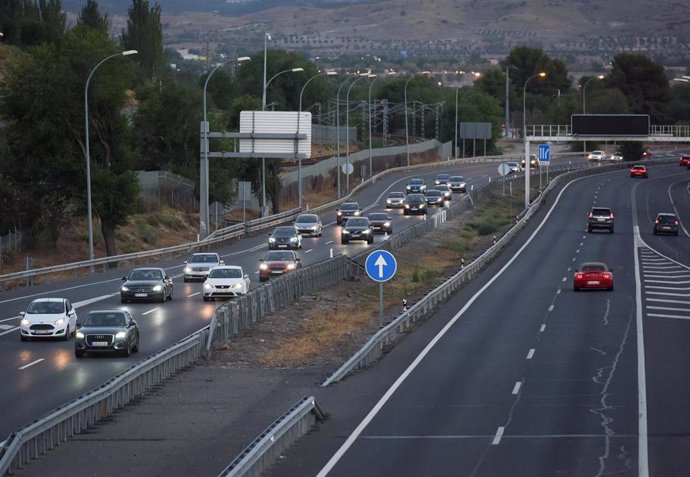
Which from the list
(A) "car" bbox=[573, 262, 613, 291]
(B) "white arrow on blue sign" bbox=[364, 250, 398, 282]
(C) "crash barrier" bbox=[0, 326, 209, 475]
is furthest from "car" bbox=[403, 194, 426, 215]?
(C) "crash barrier" bbox=[0, 326, 209, 475]

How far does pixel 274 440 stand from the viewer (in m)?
22.6

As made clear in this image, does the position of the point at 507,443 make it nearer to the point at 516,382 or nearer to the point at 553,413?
the point at 553,413

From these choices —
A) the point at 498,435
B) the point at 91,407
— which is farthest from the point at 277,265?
the point at 498,435

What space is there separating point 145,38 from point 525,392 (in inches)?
5329

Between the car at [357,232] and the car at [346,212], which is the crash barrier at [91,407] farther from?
the car at [346,212]

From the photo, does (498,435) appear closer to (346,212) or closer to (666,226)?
(666,226)

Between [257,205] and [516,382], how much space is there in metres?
79.4

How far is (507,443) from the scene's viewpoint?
78.7 ft

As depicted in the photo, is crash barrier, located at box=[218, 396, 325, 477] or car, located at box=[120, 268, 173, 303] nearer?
crash barrier, located at box=[218, 396, 325, 477]

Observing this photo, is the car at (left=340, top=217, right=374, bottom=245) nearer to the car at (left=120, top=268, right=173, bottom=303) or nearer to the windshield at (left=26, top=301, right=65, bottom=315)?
the car at (left=120, top=268, right=173, bottom=303)

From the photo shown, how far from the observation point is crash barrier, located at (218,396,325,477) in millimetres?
20094

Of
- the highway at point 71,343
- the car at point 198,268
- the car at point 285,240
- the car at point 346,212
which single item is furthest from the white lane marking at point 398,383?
the car at point 346,212

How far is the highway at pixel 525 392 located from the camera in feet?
74.0

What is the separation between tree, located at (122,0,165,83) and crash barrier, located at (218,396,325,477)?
133992 mm
